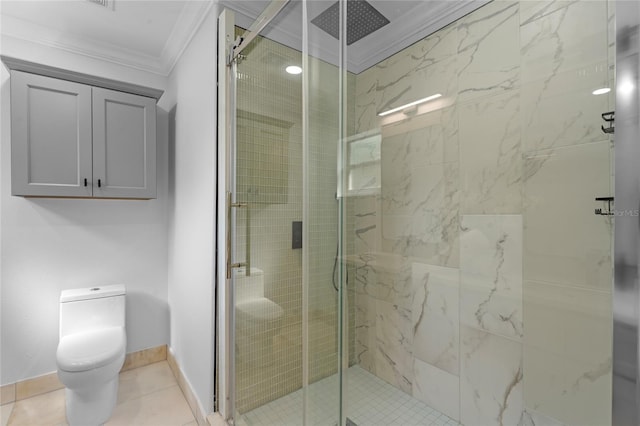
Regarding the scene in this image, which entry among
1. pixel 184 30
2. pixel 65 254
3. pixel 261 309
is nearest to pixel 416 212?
pixel 261 309

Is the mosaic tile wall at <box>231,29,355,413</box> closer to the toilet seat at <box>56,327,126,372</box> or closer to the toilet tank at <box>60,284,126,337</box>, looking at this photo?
the toilet seat at <box>56,327,126,372</box>

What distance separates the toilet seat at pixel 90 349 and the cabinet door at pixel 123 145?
936 millimetres

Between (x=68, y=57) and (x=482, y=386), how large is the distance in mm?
3425

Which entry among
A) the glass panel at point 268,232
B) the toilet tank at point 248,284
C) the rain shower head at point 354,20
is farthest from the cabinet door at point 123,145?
the rain shower head at point 354,20

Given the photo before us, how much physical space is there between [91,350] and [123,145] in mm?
1356

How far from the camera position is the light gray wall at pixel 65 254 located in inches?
76.0

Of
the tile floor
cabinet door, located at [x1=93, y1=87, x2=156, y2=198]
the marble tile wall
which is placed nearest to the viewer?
the marble tile wall

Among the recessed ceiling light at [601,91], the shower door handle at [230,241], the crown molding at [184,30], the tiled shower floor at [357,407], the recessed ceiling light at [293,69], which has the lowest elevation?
the tiled shower floor at [357,407]

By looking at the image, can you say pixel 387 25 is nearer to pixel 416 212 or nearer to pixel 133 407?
pixel 416 212

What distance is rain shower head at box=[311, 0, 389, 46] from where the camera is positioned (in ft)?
3.45

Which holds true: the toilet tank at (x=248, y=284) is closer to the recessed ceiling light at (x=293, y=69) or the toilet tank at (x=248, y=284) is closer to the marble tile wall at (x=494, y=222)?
the marble tile wall at (x=494, y=222)

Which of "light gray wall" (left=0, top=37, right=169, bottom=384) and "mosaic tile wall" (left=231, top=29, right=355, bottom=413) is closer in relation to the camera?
"mosaic tile wall" (left=231, top=29, right=355, bottom=413)

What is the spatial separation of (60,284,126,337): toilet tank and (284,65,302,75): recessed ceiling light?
78.3 inches

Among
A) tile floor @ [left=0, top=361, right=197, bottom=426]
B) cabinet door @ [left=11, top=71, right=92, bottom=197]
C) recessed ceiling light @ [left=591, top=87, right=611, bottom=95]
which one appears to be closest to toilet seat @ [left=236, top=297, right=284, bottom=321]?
tile floor @ [left=0, top=361, right=197, bottom=426]
